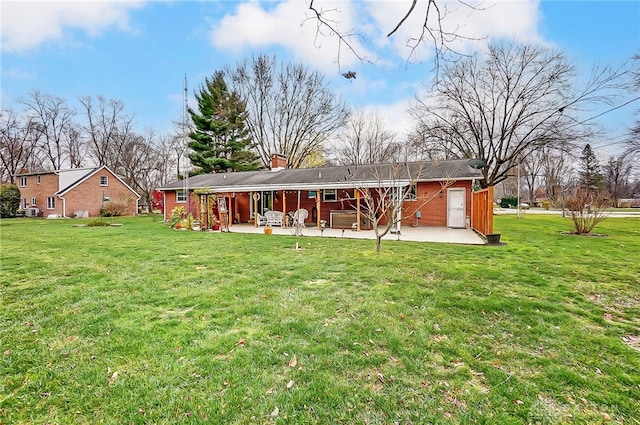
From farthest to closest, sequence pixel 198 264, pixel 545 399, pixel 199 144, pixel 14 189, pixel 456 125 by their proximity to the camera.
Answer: pixel 199 144
pixel 14 189
pixel 456 125
pixel 198 264
pixel 545 399

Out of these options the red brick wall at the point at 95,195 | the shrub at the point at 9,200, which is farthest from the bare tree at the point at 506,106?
the shrub at the point at 9,200

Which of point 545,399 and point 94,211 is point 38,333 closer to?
point 545,399

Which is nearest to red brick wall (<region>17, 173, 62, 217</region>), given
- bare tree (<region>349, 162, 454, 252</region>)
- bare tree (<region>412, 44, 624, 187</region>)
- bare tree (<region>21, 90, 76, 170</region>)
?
bare tree (<region>21, 90, 76, 170</region>)

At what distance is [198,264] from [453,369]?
5587mm

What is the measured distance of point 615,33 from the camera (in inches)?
318

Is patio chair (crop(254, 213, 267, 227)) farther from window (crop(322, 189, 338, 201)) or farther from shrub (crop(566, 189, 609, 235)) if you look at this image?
shrub (crop(566, 189, 609, 235))

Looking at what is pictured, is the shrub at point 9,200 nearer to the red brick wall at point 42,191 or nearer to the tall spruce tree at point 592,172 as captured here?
the red brick wall at point 42,191

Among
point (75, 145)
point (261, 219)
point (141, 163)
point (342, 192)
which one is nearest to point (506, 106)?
point (342, 192)

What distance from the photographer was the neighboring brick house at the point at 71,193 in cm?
2702

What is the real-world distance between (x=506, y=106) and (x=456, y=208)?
1171 centimetres

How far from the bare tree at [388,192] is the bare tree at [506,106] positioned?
879 centimetres

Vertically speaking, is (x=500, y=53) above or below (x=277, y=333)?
above

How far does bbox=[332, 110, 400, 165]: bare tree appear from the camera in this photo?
99.1ft

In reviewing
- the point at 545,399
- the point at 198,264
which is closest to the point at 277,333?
the point at 545,399
